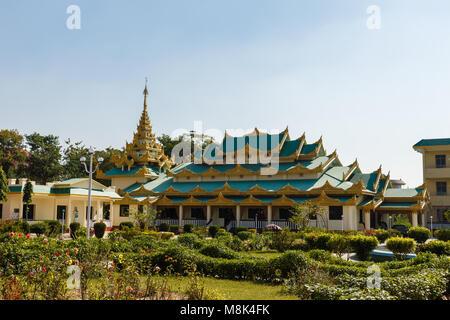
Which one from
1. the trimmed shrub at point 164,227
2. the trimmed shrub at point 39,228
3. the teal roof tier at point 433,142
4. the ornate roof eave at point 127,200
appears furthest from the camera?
the teal roof tier at point 433,142

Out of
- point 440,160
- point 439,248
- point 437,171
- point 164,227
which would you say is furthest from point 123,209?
point 440,160

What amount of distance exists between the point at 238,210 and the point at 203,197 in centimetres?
371

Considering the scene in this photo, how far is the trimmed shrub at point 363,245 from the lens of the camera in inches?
656

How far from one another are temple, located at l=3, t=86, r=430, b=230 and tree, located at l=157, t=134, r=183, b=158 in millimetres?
23996

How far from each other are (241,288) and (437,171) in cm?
3560

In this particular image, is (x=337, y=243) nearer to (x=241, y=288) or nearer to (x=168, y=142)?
(x=241, y=288)

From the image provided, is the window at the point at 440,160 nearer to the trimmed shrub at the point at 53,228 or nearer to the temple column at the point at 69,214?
the temple column at the point at 69,214

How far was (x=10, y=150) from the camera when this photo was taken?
51.3 meters

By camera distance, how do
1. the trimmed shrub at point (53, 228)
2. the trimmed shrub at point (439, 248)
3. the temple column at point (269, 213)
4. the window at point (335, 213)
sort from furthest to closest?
the temple column at point (269, 213)
the window at point (335, 213)
the trimmed shrub at point (53, 228)
the trimmed shrub at point (439, 248)

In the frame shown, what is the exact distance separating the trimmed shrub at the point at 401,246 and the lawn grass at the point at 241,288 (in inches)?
289

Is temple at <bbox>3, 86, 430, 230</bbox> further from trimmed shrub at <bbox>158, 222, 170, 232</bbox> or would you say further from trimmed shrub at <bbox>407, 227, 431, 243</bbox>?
trimmed shrub at <bbox>407, 227, 431, 243</bbox>

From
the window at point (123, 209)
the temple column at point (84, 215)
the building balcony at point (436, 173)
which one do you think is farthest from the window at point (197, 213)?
the building balcony at point (436, 173)
